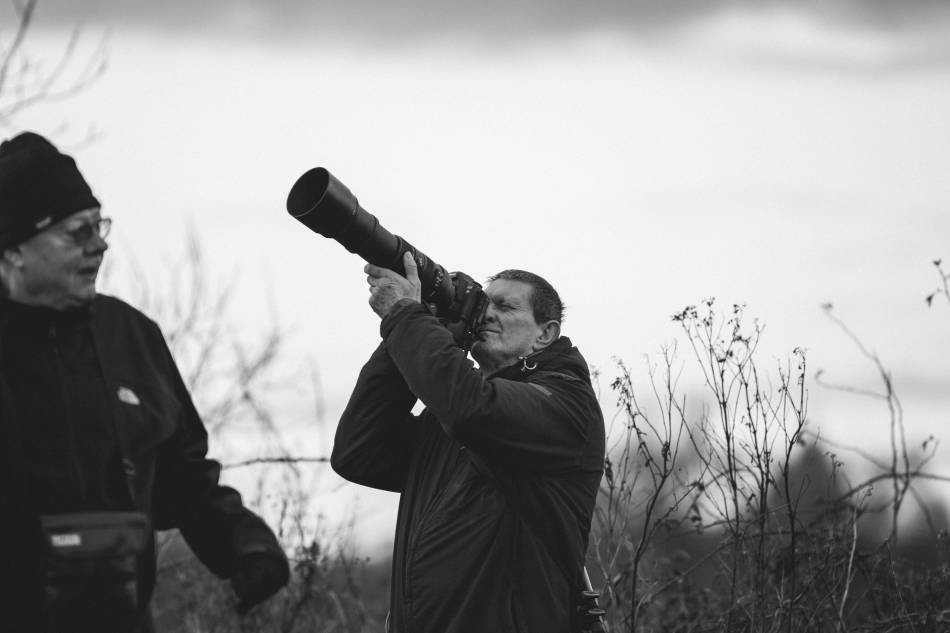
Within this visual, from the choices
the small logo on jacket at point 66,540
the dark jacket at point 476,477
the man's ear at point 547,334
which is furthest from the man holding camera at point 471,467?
the small logo on jacket at point 66,540

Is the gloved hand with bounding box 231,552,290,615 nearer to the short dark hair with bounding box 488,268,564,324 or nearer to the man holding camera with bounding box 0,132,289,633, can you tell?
the man holding camera with bounding box 0,132,289,633

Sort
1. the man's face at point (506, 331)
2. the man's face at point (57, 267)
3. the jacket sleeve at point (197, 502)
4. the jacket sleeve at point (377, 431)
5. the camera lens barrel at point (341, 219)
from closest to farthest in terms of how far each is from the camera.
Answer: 1. the man's face at point (57, 267)
2. the jacket sleeve at point (197, 502)
3. the camera lens barrel at point (341, 219)
4. the jacket sleeve at point (377, 431)
5. the man's face at point (506, 331)

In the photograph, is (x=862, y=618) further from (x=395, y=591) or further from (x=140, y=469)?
(x=140, y=469)

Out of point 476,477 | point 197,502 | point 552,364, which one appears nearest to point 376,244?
point 552,364

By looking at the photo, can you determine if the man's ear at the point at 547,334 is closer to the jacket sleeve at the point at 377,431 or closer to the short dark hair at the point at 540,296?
the short dark hair at the point at 540,296

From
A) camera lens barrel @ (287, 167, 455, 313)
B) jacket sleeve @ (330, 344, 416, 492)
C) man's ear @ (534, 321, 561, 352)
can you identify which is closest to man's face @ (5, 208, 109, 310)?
camera lens barrel @ (287, 167, 455, 313)

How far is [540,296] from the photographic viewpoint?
376cm

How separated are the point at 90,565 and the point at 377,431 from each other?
1.53 metres

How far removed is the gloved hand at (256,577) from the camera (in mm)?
2217

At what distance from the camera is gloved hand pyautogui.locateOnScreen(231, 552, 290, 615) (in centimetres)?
222

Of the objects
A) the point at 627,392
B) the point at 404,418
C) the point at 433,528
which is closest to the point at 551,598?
the point at 433,528

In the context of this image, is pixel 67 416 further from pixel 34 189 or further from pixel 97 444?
pixel 34 189

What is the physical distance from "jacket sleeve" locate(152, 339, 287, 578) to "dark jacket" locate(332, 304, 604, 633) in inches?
32.8

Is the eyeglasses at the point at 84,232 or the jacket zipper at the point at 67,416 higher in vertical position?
the eyeglasses at the point at 84,232
